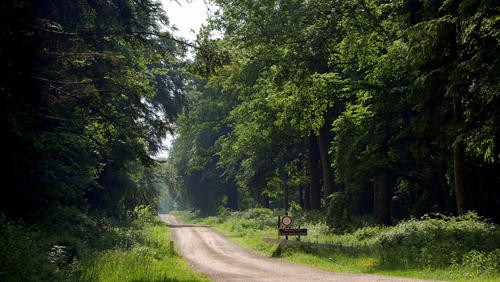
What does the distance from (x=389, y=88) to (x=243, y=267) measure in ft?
34.4

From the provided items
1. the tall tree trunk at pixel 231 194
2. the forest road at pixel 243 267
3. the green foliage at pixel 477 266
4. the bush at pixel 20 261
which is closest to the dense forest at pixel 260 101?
the bush at pixel 20 261

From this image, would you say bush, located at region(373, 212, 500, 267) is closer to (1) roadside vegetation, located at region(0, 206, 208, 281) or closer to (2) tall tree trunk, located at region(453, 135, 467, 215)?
(2) tall tree trunk, located at region(453, 135, 467, 215)

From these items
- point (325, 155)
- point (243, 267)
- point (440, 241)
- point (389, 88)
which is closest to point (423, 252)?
point (440, 241)

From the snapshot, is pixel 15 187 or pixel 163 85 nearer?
pixel 15 187

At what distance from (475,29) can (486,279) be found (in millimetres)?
7140

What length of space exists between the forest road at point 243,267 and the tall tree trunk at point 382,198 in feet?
22.8

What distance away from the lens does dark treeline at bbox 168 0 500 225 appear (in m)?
12.7

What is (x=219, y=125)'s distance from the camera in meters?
49.3

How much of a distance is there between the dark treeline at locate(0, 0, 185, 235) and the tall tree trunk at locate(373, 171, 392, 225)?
12.6 m

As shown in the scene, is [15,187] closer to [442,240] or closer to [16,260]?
[16,260]

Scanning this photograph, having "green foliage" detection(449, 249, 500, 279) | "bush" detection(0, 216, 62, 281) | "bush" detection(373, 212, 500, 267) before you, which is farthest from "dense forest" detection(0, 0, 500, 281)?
"green foliage" detection(449, 249, 500, 279)

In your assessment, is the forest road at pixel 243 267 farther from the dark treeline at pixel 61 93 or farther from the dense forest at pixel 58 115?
the dark treeline at pixel 61 93

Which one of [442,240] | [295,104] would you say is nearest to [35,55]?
[295,104]

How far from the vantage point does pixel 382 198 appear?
74.3ft
